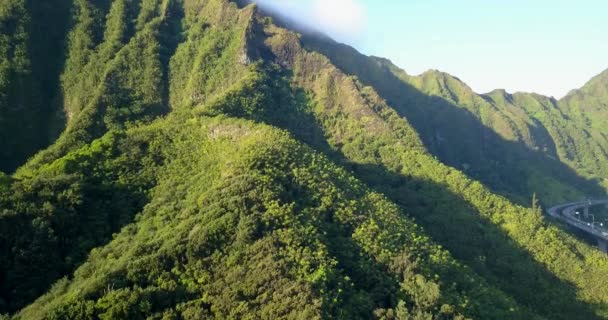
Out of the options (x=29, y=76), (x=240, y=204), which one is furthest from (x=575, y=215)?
(x=29, y=76)

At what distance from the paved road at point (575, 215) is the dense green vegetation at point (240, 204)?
26.6 m

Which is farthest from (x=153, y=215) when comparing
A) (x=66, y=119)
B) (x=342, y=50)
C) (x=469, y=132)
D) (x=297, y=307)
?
(x=469, y=132)

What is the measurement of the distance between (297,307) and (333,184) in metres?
24.4

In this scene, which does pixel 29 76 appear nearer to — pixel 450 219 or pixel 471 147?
pixel 450 219

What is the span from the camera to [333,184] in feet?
226

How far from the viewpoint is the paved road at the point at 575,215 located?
4393 inches

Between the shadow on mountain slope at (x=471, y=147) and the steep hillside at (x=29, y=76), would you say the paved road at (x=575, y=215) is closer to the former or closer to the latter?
the shadow on mountain slope at (x=471, y=147)

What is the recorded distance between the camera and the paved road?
366 ft

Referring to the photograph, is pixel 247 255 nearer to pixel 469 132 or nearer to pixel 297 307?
pixel 297 307

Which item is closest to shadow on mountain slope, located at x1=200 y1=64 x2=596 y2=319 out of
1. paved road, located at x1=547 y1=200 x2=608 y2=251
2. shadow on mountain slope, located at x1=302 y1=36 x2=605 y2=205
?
paved road, located at x1=547 y1=200 x2=608 y2=251

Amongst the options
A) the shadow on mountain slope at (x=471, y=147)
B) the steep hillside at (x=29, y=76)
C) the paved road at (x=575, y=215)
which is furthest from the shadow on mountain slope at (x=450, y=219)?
the shadow on mountain slope at (x=471, y=147)

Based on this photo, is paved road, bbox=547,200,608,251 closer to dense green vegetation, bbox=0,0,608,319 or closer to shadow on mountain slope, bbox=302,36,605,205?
shadow on mountain slope, bbox=302,36,605,205

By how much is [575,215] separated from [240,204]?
362 ft

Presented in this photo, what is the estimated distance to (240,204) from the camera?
187 ft
